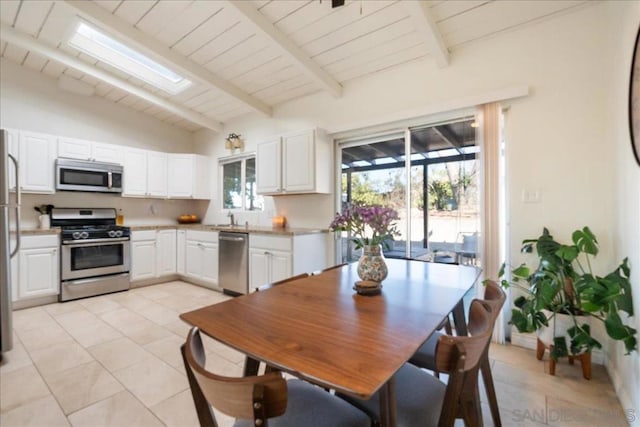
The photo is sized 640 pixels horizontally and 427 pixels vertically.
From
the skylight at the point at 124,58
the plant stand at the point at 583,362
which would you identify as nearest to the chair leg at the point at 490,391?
the plant stand at the point at 583,362

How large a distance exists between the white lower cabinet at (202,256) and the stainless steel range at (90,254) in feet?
2.59

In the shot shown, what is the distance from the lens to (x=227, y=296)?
12.7ft

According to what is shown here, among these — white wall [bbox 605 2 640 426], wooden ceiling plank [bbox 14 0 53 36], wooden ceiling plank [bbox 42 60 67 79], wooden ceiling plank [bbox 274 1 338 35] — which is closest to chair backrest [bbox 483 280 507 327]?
white wall [bbox 605 2 640 426]

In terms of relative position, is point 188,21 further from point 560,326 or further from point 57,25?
point 560,326

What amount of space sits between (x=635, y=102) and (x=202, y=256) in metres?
4.50

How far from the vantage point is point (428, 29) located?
7.83 feet

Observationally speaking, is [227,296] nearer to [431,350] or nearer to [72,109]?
[431,350]

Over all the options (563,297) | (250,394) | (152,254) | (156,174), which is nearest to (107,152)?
(156,174)

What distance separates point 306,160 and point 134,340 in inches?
97.6

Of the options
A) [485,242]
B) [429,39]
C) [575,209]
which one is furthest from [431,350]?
Result: [429,39]

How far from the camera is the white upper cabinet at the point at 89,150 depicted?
3742mm

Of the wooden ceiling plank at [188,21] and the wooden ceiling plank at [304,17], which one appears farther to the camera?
the wooden ceiling plank at [188,21]

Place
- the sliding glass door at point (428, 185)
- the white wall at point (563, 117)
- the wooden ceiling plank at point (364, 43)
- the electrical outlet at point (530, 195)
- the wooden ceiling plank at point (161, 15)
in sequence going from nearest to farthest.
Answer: the white wall at point (563, 117), the electrical outlet at point (530, 195), the wooden ceiling plank at point (161, 15), the wooden ceiling plank at point (364, 43), the sliding glass door at point (428, 185)

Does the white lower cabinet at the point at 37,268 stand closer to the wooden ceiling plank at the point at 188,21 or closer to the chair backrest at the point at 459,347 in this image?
the wooden ceiling plank at the point at 188,21
